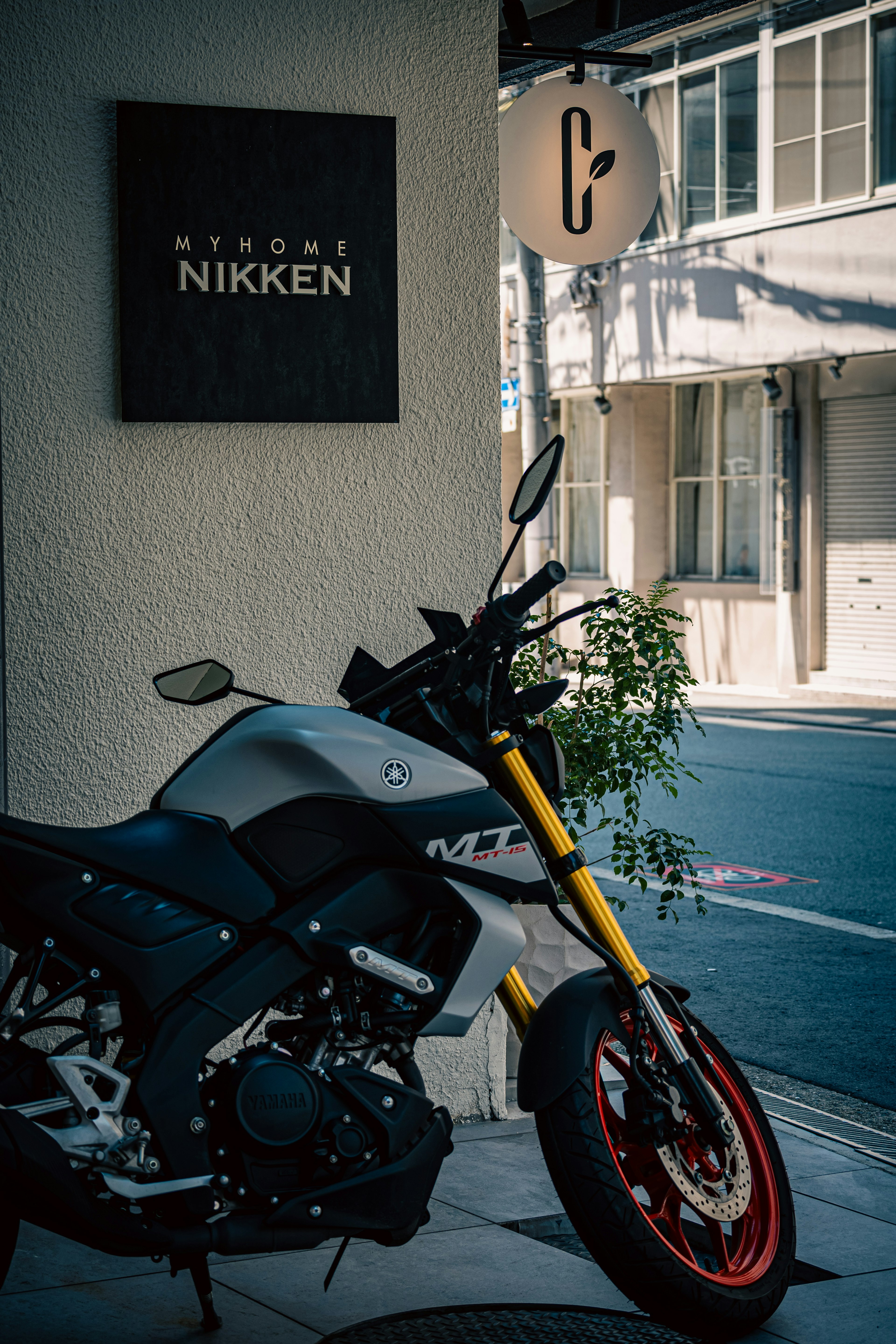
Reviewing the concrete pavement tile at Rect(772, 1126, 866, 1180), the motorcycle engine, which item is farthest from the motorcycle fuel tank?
the concrete pavement tile at Rect(772, 1126, 866, 1180)

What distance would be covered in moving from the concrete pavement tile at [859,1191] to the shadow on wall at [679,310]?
13.9m

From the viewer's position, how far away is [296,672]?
4.41 meters

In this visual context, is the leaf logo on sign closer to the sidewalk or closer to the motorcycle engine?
the sidewalk

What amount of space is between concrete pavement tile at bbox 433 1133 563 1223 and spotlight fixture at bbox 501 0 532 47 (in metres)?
3.82

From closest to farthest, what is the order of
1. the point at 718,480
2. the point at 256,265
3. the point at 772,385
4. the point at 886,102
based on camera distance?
the point at 256,265 → the point at 886,102 → the point at 772,385 → the point at 718,480

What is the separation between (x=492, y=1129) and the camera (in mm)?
4516

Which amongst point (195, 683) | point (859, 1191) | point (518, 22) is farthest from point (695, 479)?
point (195, 683)

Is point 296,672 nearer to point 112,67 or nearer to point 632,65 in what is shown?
point 112,67

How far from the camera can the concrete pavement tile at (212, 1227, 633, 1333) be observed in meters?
3.35

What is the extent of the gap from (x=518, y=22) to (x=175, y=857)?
13.0 feet

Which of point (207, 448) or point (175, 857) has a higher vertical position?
point (207, 448)

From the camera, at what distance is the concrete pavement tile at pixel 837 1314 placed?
3.21m

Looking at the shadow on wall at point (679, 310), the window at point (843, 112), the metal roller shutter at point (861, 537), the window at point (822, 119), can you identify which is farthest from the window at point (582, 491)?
the window at point (843, 112)

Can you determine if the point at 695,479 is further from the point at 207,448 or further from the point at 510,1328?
the point at 510,1328
